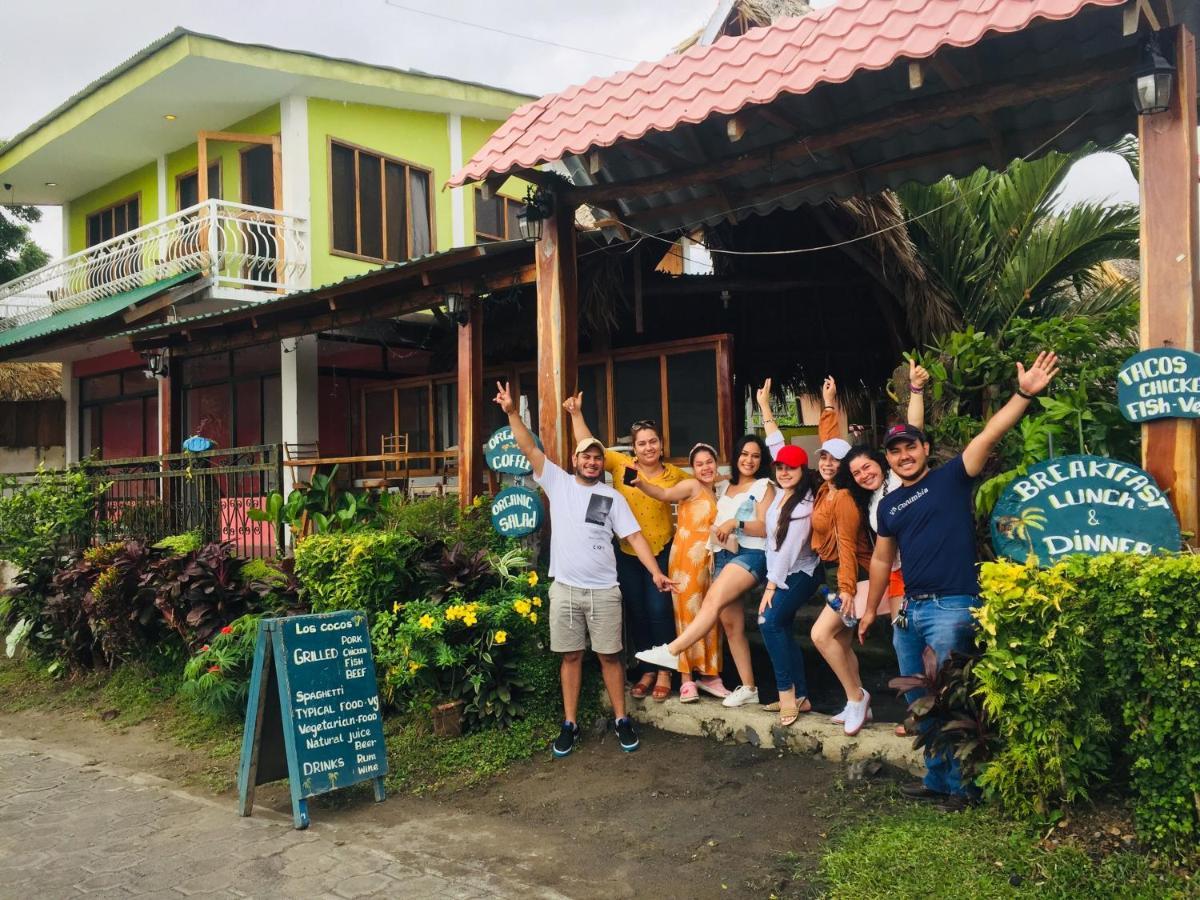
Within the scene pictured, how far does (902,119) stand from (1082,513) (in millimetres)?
2475

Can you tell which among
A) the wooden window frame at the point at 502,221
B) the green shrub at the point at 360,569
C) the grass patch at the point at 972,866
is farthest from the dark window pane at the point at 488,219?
the grass patch at the point at 972,866

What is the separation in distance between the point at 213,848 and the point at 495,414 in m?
6.99

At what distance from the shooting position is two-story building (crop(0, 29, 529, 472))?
12.3 m

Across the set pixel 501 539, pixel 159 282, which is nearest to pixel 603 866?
pixel 501 539

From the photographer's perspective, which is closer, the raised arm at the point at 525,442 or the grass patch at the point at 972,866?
the grass patch at the point at 972,866

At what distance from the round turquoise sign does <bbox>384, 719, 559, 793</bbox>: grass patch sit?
139cm

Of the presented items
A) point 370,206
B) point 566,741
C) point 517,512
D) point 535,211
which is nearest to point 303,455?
point 370,206

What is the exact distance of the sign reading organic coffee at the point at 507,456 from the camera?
698cm

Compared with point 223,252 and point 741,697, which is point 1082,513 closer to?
point 741,697

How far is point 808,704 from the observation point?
543 centimetres

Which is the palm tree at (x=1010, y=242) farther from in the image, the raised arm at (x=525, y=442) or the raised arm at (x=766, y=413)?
the raised arm at (x=525, y=442)

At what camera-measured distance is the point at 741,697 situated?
5.61 meters

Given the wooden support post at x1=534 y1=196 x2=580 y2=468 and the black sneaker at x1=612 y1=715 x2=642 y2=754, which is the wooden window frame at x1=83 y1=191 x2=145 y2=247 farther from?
the black sneaker at x1=612 y1=715 x2=642 y2=754

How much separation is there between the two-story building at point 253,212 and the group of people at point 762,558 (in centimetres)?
612
